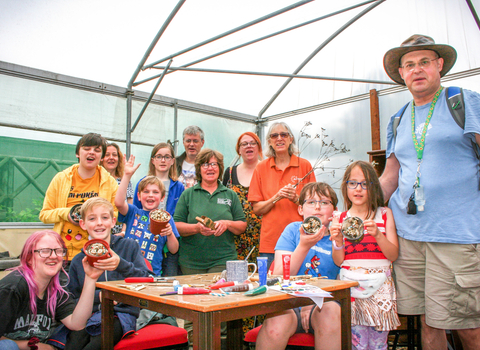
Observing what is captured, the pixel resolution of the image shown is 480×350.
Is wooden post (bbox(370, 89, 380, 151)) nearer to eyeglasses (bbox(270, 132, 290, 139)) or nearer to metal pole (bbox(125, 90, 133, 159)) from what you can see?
eyeglasses (bbox(270, 132, 290, 139))

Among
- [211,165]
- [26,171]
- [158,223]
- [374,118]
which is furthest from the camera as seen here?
[374,118]

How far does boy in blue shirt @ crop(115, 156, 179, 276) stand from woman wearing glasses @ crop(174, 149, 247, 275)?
20 centimetres

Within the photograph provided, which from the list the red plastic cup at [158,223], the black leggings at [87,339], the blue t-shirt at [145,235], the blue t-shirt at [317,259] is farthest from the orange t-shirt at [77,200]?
the blue t-shirt at [317,259]

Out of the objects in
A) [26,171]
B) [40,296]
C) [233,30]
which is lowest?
[40,296]

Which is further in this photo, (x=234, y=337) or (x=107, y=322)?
(x=234, y=337)

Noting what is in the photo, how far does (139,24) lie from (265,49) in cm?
218

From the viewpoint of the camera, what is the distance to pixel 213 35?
18.8 ft

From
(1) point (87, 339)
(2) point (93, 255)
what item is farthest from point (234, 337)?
(2) point (93, 255)

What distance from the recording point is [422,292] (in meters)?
2.41

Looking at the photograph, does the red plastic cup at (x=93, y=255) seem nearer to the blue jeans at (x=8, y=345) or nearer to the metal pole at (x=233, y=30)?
the blue jeans at (x=8, y=345)

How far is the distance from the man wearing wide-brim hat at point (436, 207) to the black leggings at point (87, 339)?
1.77 meters

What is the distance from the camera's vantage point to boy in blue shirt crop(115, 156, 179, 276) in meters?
3.49

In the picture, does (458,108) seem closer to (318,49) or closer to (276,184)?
(276,184)

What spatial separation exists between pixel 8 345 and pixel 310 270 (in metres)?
1.86
